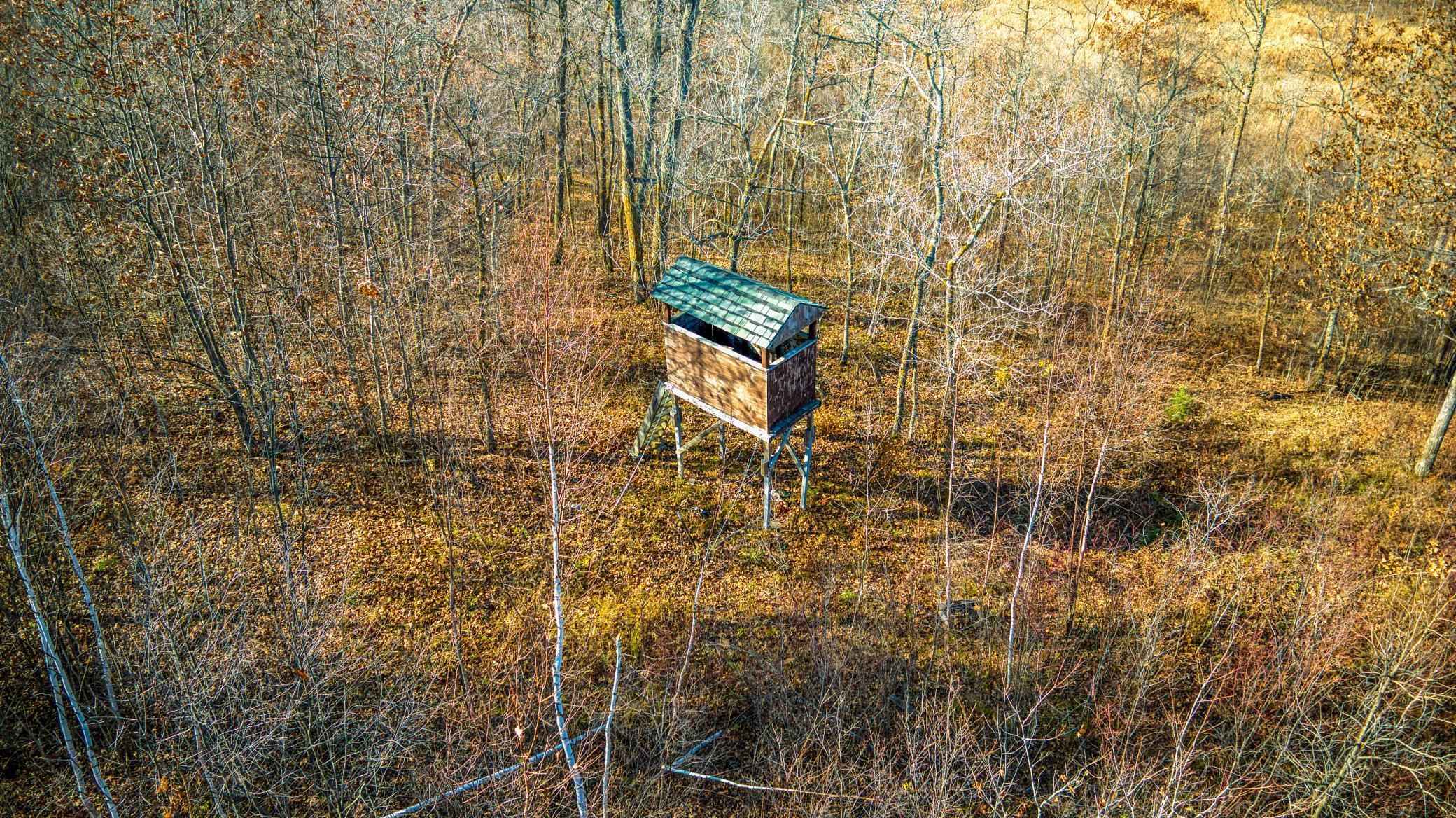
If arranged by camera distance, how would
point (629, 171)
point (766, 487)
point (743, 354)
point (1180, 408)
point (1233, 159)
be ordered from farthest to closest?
point (629, 171)
point (1233, 159)
point (1180, 408)
point (766, 487)
point (743, 354)

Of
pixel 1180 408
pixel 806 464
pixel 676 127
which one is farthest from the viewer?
pixel 676 127

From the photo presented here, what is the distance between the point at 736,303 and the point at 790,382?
5.79 feet

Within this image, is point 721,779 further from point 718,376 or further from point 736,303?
point 736,303

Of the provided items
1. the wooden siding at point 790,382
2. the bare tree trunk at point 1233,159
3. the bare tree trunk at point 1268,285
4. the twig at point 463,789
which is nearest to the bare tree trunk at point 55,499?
the twig at point 463,789

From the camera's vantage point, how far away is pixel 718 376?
15.3 metres

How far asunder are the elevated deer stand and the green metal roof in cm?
2

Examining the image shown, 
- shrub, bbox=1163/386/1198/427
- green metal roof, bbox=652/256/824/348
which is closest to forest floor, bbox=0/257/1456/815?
shrub, bbox=1163/386/1198/427

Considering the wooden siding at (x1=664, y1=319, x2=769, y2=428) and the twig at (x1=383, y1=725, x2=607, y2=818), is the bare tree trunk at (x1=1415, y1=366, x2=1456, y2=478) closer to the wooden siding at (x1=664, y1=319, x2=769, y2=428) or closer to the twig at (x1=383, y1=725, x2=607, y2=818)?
the wooden siding at (x1=664, y1=319, x2=769, y2=428)

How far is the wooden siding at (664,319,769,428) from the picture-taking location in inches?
577

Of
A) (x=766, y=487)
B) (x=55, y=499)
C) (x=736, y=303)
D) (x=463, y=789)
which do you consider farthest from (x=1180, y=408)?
(x=55, y=499)

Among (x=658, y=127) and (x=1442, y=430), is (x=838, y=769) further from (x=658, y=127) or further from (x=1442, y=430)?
(x=658, y=127)

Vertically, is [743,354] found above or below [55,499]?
above

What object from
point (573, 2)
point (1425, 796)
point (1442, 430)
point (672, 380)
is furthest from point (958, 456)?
point (573, 2)

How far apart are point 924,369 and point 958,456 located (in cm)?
418
